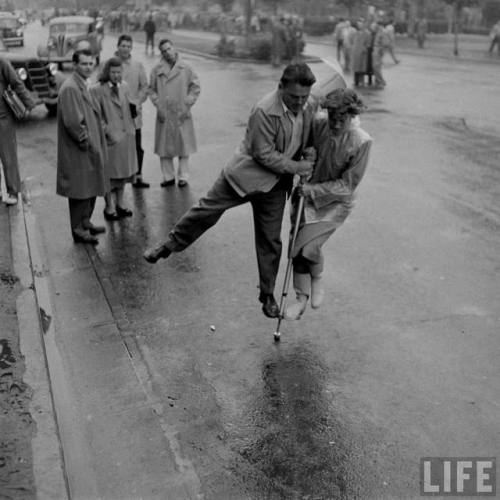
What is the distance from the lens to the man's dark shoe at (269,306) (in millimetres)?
5555

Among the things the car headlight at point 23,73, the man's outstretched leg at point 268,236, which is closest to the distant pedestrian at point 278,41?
the car headlight at point 23,73

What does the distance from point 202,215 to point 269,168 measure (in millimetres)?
756

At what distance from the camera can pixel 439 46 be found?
127ft

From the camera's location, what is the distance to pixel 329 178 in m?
5.20

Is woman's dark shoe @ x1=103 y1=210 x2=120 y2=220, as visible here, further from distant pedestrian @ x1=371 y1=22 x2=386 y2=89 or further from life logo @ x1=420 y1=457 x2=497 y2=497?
distant pedestrian @ x1=371 y1=22 x2=386 y2=89

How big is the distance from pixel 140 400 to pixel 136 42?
1637 inches

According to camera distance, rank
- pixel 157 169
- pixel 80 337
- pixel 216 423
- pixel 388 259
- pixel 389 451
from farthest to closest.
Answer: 1. pixel 157 169
2. pixel 388 259
3. pixel 80 337
4. pixel 216 423
5. pixel 389 451

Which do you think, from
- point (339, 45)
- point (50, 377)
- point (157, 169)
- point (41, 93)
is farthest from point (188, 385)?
point (339, 45)

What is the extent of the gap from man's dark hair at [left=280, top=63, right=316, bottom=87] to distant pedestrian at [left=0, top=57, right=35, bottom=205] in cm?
439

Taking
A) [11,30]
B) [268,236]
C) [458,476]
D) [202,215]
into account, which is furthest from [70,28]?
[458,476]

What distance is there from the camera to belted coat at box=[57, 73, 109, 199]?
702 centimetres

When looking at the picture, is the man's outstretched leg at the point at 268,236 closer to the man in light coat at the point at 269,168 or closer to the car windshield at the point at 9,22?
the man in light coat at the point at 269,168

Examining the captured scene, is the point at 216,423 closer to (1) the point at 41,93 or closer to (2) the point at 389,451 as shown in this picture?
(2) the point at 389,451

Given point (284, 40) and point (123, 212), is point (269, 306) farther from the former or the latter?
point (284, 40)
